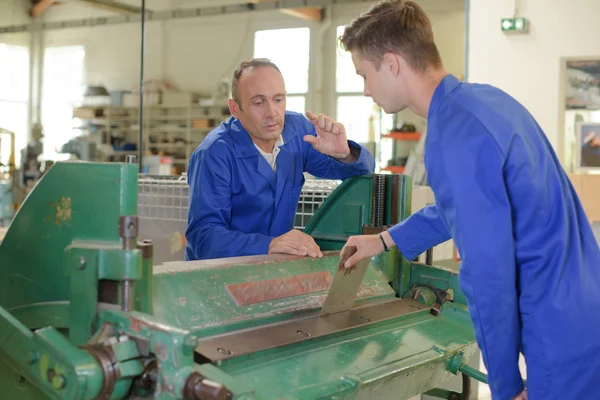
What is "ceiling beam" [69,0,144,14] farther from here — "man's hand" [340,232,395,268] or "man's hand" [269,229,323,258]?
"man's hand" [340,232,395,268]

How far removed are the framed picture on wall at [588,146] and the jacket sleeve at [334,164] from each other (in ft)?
8.29

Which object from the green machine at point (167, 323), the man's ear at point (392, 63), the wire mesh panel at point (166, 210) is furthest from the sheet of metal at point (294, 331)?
the wire mesh panel at point (166, 210)

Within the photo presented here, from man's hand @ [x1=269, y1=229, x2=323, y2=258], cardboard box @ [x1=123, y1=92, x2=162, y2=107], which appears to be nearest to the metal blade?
man's hand @ [x1=269, y1=229, x2=323, y2=258]

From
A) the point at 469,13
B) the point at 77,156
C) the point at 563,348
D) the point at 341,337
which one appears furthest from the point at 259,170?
the point at 77,156

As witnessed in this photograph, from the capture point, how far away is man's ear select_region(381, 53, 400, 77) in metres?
1.44

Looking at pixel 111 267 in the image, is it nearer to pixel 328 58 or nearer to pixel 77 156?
pixel 328 58

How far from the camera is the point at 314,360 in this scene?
4.95 feet

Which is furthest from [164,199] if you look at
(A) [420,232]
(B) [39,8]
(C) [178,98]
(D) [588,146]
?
(B) [39,8]

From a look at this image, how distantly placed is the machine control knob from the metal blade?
0.67 metres

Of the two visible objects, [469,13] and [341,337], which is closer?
[341,337]

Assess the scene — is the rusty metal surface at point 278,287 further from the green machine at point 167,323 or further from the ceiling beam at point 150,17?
the ceiling beam at point 150,17

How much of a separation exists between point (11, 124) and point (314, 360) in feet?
29.9

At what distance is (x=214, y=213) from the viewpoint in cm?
226

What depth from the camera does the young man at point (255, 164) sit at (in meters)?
2.28
